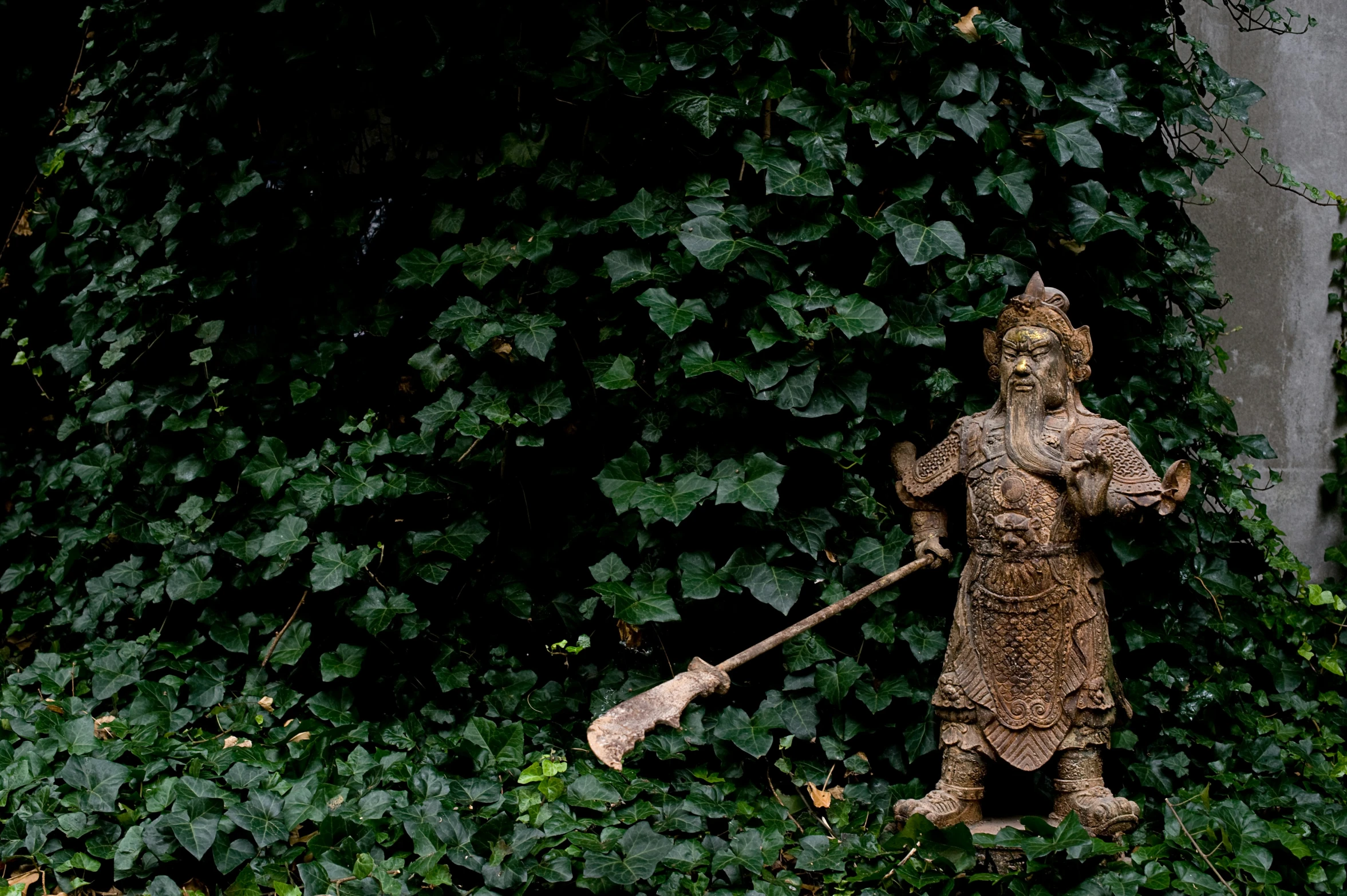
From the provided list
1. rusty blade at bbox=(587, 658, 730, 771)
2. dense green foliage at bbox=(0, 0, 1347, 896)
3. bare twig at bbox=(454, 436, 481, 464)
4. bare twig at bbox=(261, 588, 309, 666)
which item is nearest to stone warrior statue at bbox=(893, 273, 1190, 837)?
dense green foliage at bbox=(0, 0, 1347, 896)

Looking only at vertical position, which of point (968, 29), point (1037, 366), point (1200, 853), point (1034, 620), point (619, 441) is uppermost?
point (968, 29)

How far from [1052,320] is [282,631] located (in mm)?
2715

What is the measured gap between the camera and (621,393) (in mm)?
3809

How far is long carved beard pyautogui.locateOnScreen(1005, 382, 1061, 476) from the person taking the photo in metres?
3.12

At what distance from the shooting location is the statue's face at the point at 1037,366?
10.4 feet

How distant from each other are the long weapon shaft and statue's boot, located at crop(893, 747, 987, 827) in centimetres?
48

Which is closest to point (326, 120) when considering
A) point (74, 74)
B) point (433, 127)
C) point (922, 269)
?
point (433, 127)

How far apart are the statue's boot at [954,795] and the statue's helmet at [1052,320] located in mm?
1099

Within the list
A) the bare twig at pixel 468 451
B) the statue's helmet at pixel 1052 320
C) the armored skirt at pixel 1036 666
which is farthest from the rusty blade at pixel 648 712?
the statue's helmet at pixel 1052 320

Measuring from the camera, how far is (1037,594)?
312 cm

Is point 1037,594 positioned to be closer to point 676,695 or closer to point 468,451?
point 676,695

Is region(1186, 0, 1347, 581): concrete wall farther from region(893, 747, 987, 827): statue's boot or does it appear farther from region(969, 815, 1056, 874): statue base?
region(969, 815, 1056, 874): statue base

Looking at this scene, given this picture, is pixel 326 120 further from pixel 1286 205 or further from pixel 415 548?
pixel 1286 205

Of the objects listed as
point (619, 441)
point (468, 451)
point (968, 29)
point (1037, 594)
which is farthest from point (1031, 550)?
point (468, 451)
